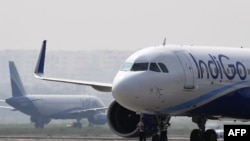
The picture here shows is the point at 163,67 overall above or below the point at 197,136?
above

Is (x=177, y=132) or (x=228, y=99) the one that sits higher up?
(x=228, y=99)

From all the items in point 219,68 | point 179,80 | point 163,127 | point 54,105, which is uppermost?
point 219,68

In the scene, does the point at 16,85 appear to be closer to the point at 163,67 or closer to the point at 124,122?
the point at 124,122

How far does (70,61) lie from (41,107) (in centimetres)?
7649

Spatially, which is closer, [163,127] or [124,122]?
[163,127]

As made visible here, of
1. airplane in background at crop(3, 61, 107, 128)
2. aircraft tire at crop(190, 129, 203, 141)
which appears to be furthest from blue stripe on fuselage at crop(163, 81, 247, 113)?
airplane in background at crop(3, 61, 107, 128)

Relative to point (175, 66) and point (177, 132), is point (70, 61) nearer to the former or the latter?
point (177, 132)

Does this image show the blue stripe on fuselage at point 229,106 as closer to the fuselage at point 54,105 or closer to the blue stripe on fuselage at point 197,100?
the blue stripe on fuselage at point 197,100

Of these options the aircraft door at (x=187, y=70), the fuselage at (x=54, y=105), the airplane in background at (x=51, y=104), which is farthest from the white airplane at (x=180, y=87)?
the fuselage at (x=54, y=105)

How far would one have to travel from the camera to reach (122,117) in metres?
38.1

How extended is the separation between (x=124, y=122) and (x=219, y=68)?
4616 mm

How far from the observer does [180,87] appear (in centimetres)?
3428

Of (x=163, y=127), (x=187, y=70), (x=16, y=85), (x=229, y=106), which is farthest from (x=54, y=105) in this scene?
(x=187, y=70)

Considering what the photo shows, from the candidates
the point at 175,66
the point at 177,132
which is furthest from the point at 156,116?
the point at 177,132
